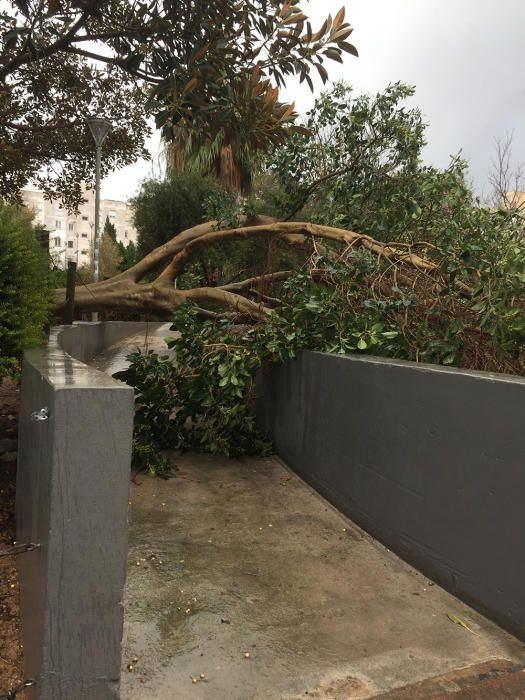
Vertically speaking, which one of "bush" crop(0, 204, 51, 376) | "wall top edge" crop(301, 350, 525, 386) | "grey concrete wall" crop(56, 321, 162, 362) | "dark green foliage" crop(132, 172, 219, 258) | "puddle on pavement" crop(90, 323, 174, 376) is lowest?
"puddle on pavement" crop(90, 323, 174, 376)

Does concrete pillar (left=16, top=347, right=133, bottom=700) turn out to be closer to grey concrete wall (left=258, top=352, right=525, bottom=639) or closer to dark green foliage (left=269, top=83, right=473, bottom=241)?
grey concrete wall (left=258, top=352, right=525, bottom=639)

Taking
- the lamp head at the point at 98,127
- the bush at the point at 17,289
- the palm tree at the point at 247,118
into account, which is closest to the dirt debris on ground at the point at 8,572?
the bush at the point at 17,289

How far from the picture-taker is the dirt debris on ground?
8.27 ft

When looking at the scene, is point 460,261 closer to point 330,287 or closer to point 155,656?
point 330,287

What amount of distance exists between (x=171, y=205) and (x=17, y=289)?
594 inches

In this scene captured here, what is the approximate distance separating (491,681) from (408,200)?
5166 mm

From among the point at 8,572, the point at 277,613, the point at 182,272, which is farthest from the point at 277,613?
the point at 182,272

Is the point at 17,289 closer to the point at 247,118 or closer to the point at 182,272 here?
the point at 247,118

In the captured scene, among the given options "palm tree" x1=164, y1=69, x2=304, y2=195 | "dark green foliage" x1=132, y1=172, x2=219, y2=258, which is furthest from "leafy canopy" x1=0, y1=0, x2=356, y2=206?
"dark green foliage" x1=132, y1=172, x2=219, y2=258

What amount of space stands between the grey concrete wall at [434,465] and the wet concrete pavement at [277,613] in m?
0.18

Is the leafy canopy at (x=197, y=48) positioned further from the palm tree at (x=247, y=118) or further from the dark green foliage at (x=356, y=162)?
the dark green foliage at (x=356, y=162)

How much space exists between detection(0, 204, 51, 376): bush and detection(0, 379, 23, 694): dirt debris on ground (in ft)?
3.67

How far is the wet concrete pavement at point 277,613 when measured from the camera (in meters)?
2.46

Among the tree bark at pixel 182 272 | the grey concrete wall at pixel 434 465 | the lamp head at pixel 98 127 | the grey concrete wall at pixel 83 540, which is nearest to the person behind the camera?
the grey concrete wall at pixel 83 540
